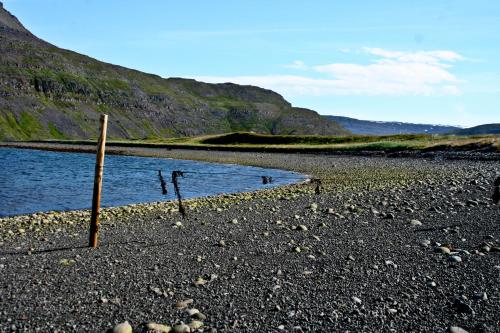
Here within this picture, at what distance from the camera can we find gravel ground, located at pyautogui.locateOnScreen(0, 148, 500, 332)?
9.78 meters

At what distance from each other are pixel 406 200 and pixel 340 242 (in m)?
11.0

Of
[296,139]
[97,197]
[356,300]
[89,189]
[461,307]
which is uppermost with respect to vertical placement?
[296,139]

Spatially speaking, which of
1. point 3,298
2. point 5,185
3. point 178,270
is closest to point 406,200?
point 178,270

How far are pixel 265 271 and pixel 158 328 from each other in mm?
4499

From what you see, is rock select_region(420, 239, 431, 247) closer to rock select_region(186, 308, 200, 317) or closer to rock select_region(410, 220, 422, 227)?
rock select_region(410, 220, 422, 227)

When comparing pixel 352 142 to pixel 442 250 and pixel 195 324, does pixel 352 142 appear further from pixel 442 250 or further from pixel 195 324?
pixel 195 324

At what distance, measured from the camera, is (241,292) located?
447 inches

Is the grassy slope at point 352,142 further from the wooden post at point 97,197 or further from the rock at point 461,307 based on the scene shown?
the rock at point 461,307

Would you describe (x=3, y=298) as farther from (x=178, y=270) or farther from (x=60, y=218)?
(x=60, y=218)

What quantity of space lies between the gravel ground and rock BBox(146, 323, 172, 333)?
0.64 feet

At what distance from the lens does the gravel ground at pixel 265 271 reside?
9781 millimetres

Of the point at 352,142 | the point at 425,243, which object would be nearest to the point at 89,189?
the point at 425,243

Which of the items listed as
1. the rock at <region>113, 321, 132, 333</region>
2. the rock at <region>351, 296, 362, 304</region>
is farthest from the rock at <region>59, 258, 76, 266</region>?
the rock at <region>351, 296, 362, 304</region>

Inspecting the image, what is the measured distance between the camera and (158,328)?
30.3 ft
